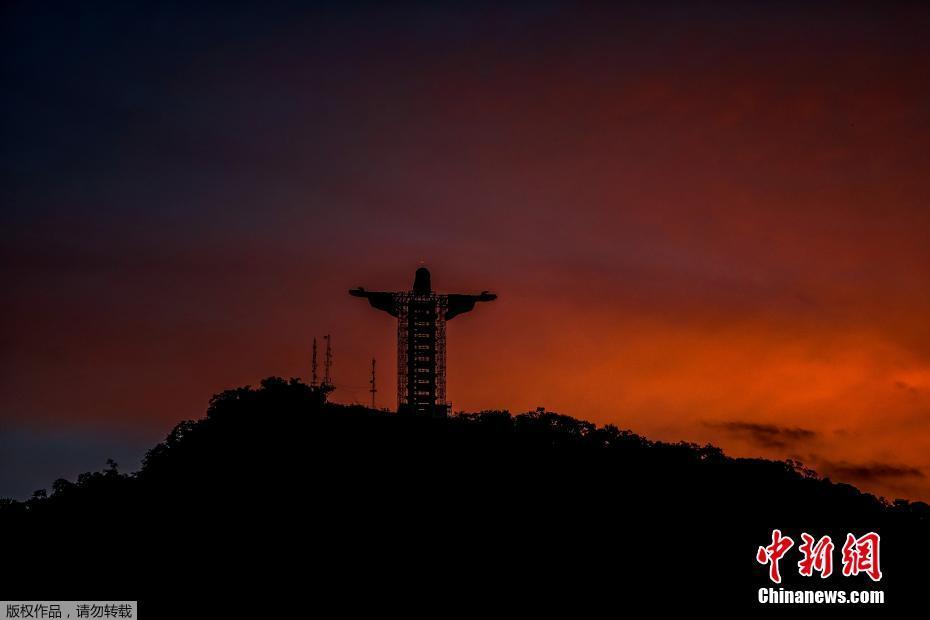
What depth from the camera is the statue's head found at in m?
78.1

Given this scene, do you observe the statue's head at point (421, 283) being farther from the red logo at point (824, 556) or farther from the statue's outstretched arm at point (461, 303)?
the red logo at point (824, 556)

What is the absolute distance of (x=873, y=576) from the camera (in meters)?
52.6

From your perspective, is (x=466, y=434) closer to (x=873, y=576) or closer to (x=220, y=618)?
(x=220, y=618)

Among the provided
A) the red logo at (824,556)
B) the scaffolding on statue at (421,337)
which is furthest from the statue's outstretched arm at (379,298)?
the red logo at (824,556)

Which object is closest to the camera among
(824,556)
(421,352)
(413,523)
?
(824,556)

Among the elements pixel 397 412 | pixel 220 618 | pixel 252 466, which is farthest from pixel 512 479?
pixel 220 618

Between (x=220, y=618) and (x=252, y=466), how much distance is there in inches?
570

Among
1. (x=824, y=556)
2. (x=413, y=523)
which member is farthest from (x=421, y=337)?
(x=824, y=556)

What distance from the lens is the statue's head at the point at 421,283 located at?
78.1m

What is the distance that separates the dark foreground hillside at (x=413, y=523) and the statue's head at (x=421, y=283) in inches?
400

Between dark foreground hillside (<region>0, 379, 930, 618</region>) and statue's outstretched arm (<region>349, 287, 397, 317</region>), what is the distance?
820cm

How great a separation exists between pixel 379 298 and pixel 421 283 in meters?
3.45

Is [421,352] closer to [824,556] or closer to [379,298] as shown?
[379,298]

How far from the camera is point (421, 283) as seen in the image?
78312mm
